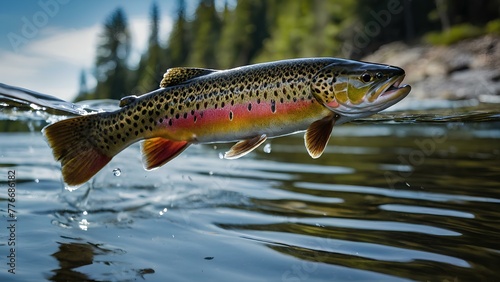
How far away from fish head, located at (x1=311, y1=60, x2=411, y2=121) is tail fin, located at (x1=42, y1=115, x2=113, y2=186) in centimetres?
168

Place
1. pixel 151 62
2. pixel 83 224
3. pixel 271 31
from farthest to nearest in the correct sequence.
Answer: pixel 151 62
pixel 271 31
pixel 83 224

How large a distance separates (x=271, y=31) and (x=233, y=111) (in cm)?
7424

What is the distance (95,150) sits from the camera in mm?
4543

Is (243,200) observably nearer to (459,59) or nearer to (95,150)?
(95,150)

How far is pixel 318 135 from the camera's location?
4.14 m

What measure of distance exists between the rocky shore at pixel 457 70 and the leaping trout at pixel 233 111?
2256 cm

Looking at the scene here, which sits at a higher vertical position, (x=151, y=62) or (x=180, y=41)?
(x=180, y=41)

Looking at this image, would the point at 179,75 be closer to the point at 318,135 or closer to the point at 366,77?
the point at 318,135

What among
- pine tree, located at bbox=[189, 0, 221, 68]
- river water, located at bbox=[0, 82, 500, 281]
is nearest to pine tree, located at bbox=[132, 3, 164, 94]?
pine tree, located at bbox=[189, 0, 221, 68]

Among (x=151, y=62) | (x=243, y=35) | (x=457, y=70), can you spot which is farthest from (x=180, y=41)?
(x=457, y=70)

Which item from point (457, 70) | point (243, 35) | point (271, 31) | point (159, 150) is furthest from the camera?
point (243, 35)

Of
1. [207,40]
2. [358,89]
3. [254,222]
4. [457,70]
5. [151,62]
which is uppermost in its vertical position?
[207,40]

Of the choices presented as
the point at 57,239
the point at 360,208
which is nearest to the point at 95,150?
the point at 57,239

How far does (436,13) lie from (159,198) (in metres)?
45.2
